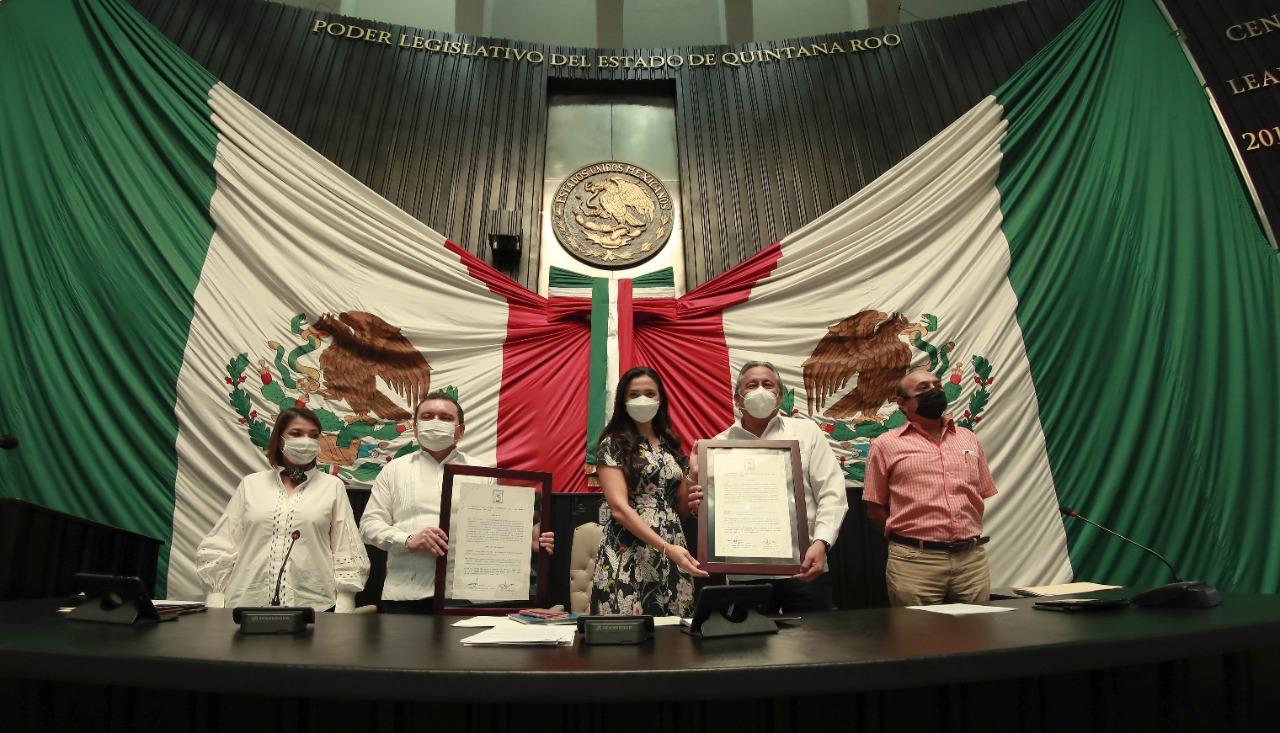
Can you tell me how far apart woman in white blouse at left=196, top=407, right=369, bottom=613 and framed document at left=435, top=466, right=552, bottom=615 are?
578 millimetres

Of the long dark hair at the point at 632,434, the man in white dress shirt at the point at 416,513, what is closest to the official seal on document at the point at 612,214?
the man in white dress shirt at the point at 416,513

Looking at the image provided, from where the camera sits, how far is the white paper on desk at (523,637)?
1.12 m

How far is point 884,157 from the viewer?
464 centimetres

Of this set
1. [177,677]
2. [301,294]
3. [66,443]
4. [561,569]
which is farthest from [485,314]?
[177,677]

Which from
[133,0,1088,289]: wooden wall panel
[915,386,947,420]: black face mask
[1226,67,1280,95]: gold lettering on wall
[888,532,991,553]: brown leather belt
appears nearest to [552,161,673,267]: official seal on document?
[133,0,1088,289]: wooden wall panel

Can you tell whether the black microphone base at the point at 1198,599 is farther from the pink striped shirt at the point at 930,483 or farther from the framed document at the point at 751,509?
the pink striped shirt at the point at 930,483

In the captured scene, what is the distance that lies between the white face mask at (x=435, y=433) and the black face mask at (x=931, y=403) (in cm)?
166

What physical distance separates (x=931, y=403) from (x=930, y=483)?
286 millimetres

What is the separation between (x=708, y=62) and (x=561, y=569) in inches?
138

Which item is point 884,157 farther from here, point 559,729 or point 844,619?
point 559,729

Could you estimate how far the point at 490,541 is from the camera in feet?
7.05

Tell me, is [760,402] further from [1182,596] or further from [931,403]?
[1182,596]

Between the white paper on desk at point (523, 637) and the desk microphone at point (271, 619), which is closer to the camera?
the white paper on desk at point (523, 637)

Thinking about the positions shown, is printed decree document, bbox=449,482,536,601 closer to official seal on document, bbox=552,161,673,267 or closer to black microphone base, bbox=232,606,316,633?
black microphone base, bbox=232,606,316,633
